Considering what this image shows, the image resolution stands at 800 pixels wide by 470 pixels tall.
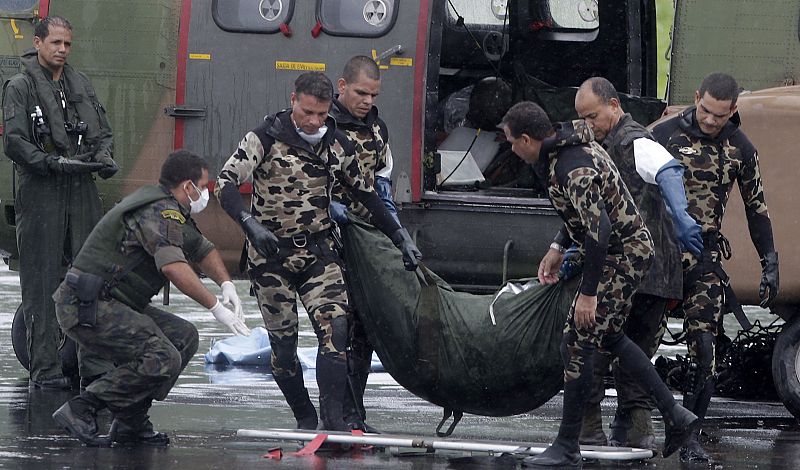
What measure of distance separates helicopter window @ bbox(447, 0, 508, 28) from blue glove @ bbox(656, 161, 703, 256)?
4.74m

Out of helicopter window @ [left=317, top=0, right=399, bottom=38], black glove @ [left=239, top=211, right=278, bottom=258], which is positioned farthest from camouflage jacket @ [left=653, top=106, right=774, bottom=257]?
helicopter window @ [left=317, top=0, right=399, bottom=38]

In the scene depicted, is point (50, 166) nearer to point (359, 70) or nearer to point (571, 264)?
point (359, 70)

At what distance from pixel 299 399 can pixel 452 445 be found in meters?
1.06

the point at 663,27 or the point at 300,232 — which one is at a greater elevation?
the point at 663,27

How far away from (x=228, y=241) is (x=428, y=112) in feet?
5.51

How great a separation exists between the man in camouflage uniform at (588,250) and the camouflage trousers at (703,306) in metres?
0.43

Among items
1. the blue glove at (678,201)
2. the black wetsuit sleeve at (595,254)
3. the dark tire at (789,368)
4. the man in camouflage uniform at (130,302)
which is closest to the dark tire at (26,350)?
the man in camouflage uniform at (130,302)

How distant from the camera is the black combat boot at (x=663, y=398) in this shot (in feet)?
23.9

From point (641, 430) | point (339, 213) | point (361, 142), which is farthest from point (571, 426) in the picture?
point (361, 142)

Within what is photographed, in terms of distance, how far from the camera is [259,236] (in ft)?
24.1

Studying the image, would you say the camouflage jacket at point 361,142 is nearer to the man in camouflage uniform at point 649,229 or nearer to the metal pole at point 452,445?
the man in camouflage uniform at point 649,229

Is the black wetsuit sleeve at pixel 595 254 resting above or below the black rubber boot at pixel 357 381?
above

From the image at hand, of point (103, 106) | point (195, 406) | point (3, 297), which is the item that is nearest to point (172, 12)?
point (103, 106)

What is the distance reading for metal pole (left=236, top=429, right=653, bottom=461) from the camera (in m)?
7.17
